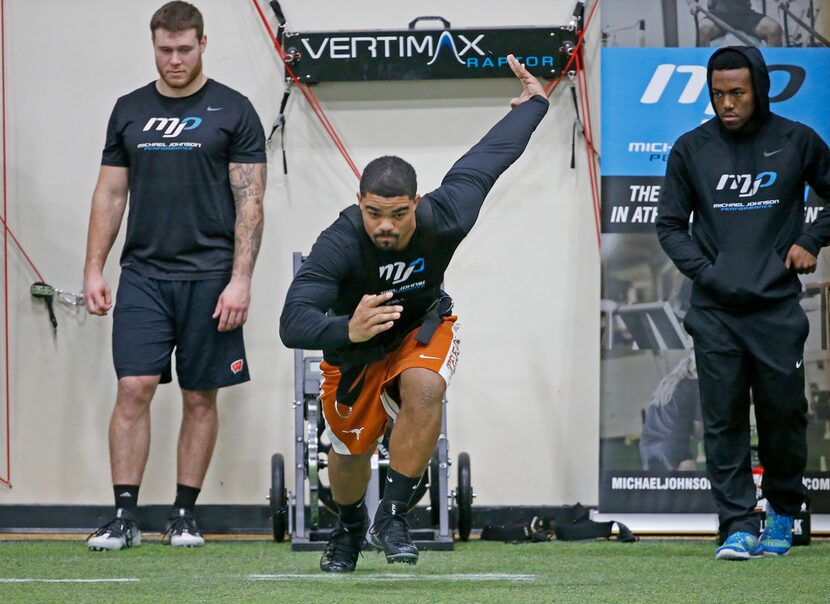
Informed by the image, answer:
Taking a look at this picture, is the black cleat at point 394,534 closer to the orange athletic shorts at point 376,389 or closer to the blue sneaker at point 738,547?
the orange athletic shorts at point 376,389

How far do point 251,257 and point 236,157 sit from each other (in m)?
0.43

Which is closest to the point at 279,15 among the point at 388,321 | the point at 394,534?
the point at 388,321

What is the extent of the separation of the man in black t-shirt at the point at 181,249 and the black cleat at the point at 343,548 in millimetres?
1128

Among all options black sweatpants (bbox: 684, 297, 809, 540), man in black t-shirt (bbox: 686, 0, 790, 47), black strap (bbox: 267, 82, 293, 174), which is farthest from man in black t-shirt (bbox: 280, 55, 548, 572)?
black strap (bbox: 267, 82, 293, 174)

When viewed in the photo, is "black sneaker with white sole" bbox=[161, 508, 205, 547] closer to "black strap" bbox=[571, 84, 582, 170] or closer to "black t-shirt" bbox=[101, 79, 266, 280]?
"black t-shirt" bbox=[101, 79, 266, 280]

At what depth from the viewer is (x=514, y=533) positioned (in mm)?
5766

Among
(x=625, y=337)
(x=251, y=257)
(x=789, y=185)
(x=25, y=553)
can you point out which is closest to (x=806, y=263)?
(x=789, y=185)

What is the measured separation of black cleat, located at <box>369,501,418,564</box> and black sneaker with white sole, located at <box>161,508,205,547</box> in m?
1.64

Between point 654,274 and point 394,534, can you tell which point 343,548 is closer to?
point 394,534

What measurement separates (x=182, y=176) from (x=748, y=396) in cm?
244

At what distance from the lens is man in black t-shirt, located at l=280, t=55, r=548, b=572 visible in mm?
3945

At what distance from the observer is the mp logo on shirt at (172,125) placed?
554 centimetres

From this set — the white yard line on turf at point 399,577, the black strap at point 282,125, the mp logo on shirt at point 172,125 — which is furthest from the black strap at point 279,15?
the white yard line on turf at point 399,577

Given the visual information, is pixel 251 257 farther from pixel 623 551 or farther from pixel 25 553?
pixel 623 551
